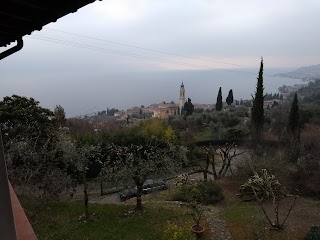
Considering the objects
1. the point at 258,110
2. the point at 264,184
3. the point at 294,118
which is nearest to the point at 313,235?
the point at 264,184

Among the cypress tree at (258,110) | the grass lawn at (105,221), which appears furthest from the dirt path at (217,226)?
the cypress tree at (258,110)

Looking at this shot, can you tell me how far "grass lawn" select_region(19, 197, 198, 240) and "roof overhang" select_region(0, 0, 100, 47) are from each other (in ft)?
23.0

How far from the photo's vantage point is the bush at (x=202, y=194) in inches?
489

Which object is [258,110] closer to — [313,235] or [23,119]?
[313,235]

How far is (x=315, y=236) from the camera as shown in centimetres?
870

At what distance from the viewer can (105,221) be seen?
412 inches

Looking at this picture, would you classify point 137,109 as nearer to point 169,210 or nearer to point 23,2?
point 169,210

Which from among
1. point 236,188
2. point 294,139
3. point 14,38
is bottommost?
point 236,188

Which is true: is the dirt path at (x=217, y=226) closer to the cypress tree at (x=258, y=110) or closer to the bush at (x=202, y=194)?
the bush at (x=202, y=194)

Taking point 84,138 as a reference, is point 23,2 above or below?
above

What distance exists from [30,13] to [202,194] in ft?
37.8

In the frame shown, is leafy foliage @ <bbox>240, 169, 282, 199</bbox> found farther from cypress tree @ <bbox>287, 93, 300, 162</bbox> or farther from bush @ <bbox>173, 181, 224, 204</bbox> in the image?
cypress tree @ <bbox>287, 93, 300, 162</bbox>

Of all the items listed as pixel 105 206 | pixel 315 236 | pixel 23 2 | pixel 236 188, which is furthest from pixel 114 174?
pixel 23 2

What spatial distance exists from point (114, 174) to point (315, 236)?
700cm
